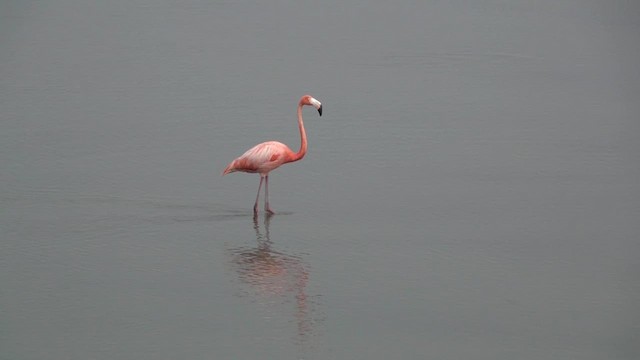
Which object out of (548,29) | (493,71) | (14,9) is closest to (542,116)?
(493,71)

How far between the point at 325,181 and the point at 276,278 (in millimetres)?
2618

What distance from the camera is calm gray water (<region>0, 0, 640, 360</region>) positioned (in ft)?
30.8

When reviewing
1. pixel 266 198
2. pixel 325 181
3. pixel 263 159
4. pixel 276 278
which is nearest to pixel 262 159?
pixel 263 159

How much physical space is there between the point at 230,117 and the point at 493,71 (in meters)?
3.61

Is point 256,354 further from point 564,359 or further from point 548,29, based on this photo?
point 548,29

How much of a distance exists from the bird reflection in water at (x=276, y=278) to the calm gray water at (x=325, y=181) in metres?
0.03

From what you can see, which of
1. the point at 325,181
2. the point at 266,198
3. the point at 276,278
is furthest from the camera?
the point at 325,181

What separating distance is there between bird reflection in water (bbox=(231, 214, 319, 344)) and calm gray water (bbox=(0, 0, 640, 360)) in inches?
1.2

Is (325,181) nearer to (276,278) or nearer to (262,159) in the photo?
(262,159)

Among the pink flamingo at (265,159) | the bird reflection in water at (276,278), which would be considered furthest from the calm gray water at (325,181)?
the pink flamingo at (265,159)

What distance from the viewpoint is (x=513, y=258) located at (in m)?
10.9

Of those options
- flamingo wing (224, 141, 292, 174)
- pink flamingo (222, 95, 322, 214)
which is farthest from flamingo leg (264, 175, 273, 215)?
flamingo wing (224, 141, 292, 174)

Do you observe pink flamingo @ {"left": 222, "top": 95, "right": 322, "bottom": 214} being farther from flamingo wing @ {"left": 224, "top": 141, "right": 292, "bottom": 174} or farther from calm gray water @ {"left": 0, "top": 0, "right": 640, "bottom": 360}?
calm gray water @ {"left": 0, "top": 0, "right": 640, "bottom": 360}

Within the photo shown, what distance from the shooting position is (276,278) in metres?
10.2
